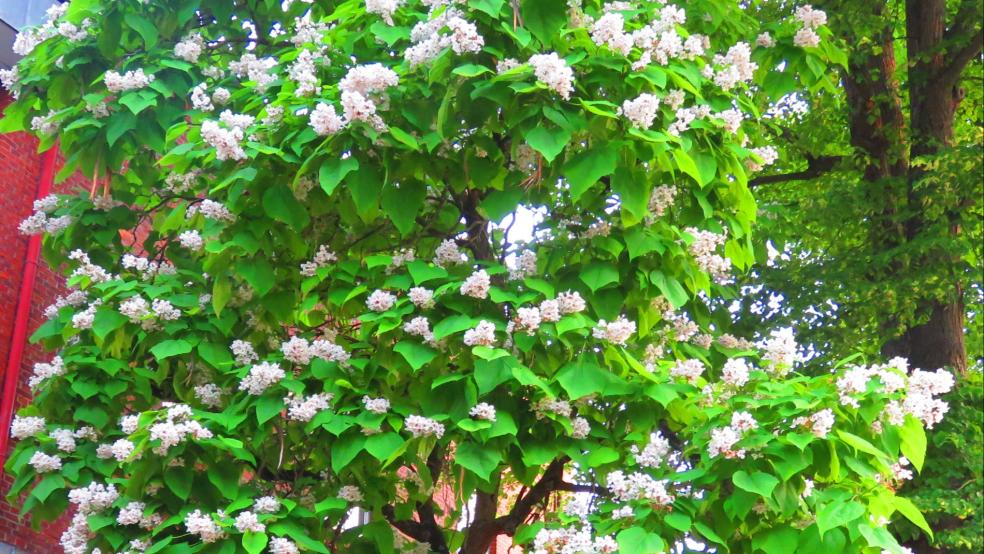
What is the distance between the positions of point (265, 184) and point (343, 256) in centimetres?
88

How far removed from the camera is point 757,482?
5.55m

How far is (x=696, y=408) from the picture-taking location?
655cm

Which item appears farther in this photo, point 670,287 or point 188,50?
point 188,50

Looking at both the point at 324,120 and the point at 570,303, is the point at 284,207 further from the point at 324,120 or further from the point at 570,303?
the point at 570,303

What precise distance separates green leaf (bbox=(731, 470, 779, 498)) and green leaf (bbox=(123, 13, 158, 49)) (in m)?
4.78

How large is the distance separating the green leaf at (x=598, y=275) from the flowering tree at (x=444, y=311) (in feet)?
0.05

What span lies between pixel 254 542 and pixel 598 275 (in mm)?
2218

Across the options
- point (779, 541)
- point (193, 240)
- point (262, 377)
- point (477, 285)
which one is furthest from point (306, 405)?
point (779, 541)

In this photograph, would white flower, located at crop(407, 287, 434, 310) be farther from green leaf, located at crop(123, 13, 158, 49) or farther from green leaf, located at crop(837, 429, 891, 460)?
green leaf, located at crop(123, 13, 158, 49)

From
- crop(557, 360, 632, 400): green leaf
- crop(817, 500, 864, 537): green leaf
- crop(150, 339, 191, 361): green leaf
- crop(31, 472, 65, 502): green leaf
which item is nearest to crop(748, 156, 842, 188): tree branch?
crop(557, 360, 632, 400): green leaf

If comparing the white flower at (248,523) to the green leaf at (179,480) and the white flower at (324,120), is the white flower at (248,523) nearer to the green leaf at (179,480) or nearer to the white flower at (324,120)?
the green leaf at (179,480)

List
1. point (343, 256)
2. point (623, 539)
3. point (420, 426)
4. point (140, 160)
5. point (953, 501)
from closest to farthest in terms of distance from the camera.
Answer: point (623, 539), point (420, 426), point (343, 256), point (140, 160), point (953, 501)

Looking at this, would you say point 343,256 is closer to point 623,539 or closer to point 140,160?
point 140,160

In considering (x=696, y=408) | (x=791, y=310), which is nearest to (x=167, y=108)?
(x=696, y=408)
